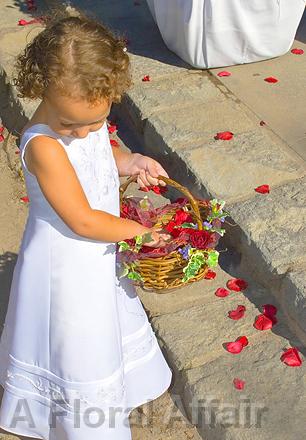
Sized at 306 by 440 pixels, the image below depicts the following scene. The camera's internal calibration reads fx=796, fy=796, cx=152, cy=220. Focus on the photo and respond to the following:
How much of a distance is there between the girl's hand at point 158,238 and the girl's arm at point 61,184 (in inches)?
13.7

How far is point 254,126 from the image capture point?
4.49 meters

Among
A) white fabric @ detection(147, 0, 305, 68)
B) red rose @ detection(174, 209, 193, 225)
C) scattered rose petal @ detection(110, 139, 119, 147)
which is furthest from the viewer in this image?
white fabric @ detection(147, 0, 305, 68)

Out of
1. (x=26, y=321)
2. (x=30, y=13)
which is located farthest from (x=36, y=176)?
(x=30, y=13)

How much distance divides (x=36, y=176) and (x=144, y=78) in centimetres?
261

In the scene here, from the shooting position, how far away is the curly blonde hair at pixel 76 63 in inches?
91.4

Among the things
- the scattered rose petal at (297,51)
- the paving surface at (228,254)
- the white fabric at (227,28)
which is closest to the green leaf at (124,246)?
the paving surface at (228,254)

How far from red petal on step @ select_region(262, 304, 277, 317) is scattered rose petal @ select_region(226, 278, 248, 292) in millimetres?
152

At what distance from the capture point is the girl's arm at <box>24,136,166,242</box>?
2447 mm

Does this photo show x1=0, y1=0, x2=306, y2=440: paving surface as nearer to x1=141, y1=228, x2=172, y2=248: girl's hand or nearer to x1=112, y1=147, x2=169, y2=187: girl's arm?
x1=141, y1=228, x2=172, y2=248: girl's hand

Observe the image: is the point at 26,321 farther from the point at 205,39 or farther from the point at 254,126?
the point at 205,39

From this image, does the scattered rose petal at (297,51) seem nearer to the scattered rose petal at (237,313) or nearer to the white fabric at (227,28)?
the white fabric at (227,28)

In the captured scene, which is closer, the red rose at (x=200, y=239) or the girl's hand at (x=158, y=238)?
the girl's hand at (x=158, y=238)

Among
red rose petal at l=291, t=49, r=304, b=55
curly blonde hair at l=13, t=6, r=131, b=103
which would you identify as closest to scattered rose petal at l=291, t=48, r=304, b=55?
red rose petal at l=291, t=49, r=304, b=55

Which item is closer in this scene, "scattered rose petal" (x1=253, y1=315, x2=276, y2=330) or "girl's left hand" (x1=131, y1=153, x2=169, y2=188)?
"girl's left hand" (x1=131, y1=153, x2=169, y2=188)
